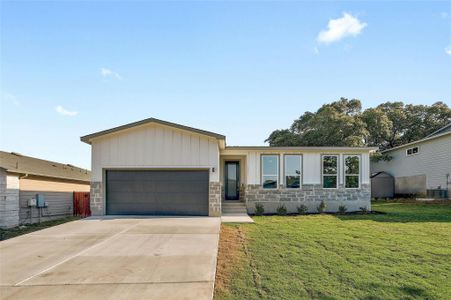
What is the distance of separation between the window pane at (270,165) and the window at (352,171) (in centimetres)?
335

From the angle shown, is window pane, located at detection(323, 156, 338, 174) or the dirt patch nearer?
the dirt patch

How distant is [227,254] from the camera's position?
6867 mm

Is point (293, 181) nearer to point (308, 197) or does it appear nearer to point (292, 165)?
point (292, 165)

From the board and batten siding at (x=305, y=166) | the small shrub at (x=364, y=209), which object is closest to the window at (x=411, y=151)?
the board and batten siding at (x=305, y=166)

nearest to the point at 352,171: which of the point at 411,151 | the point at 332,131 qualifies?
the point at 332,131

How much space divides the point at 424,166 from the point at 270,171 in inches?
552

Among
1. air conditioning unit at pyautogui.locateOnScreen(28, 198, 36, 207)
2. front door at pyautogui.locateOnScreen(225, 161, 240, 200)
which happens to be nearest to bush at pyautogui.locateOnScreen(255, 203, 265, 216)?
front door at pyautogui.locateOnScreen(225, 161, 240, 200)

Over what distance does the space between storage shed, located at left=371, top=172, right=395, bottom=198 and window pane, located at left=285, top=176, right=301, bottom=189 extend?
45.6ft

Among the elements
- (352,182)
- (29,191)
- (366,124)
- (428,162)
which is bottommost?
(29,191)

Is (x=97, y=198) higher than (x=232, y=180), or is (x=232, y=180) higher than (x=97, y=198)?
(x=232, y=180)

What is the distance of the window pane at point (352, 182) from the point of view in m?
14.7

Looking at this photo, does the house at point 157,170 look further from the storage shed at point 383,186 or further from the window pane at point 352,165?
the storage shed at point 383,186

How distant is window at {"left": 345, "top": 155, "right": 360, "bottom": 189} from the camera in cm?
1470

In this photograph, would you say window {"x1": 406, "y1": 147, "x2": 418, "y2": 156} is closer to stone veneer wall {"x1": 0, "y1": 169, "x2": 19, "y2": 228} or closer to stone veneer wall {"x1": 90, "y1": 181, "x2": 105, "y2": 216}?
stone veneer wall {"x1": 90, "y1": 181, "x2": 105, "y2": 216}
